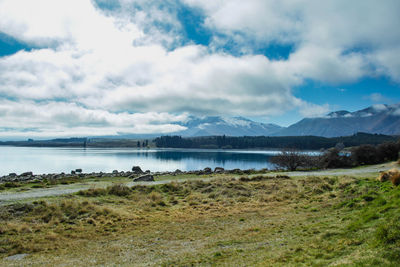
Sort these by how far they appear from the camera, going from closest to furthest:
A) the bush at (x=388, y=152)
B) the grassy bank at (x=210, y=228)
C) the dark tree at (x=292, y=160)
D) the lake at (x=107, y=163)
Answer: the grassy bank at (x=210, y=228), the bush at (x=388, y=152), the dark tree at (x=292, y=160), the lake at (x=107, y=163)

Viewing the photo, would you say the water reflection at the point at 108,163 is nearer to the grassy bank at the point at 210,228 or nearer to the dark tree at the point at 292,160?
the dark tree at the point at 292,160

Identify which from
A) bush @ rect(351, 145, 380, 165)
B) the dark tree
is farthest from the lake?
bush @ rect(351, 145, 380, 165)

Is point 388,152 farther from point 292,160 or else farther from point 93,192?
point 93,192

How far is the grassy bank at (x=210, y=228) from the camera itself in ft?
30.1

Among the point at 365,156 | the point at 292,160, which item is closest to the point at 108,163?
the point at 292,160

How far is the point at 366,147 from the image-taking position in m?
50.0

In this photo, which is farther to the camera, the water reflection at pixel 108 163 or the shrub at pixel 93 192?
the water reflection at pixel 108 163

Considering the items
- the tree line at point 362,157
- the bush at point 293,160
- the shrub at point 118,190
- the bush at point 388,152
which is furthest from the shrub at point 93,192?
the bush at point 388,152

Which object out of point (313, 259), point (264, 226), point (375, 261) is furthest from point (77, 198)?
point (375, 261)

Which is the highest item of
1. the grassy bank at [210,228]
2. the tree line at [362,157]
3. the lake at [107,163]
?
the tree line at [362,157]

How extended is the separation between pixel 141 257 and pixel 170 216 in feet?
27.2

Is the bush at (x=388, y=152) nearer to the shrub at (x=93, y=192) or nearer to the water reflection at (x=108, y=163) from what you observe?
the water reflection at (x=108, y=163)

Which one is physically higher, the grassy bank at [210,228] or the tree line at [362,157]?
the tree line at [362,157]

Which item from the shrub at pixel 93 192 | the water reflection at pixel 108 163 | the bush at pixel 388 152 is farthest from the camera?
the water reflection at pixel 108 163
